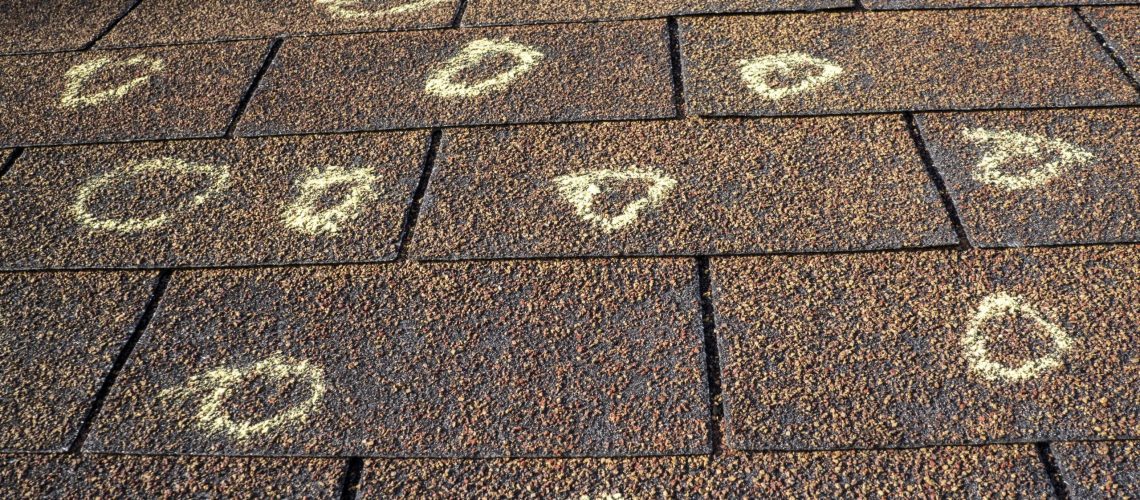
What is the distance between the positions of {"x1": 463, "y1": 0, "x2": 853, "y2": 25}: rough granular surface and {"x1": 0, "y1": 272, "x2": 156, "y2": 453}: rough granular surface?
1564 millimetres

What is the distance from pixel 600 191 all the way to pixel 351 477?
1018 millimetres

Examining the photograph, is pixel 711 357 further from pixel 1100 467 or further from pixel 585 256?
pixel 1100 467

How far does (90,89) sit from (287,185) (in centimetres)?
102

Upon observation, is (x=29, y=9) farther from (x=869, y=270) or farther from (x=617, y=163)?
(x=869, y=270)

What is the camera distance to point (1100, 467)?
1.80 metres

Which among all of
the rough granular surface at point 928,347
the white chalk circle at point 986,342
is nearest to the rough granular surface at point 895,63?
the rough granular surface at point 928,347

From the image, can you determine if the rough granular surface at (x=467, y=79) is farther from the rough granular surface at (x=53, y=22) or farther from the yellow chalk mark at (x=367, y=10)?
the rough granular surface at (x=53, y=22)

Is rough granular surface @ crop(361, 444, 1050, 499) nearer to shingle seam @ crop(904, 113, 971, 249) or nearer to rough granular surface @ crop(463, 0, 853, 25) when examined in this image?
shingle seam @ crop(904, 113, 971, 249)

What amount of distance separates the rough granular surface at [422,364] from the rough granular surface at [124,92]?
80 cm

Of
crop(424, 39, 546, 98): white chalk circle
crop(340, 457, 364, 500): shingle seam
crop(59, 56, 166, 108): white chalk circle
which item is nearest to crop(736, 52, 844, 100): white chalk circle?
crop(424, 39, 546, 98): white chalk circle

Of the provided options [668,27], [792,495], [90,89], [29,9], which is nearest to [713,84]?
[668,27]

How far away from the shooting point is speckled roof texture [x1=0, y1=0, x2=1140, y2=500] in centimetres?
191

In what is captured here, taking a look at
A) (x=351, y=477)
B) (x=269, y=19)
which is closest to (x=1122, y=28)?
(x=351, y=477)

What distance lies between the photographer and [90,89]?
3201 millimetres
